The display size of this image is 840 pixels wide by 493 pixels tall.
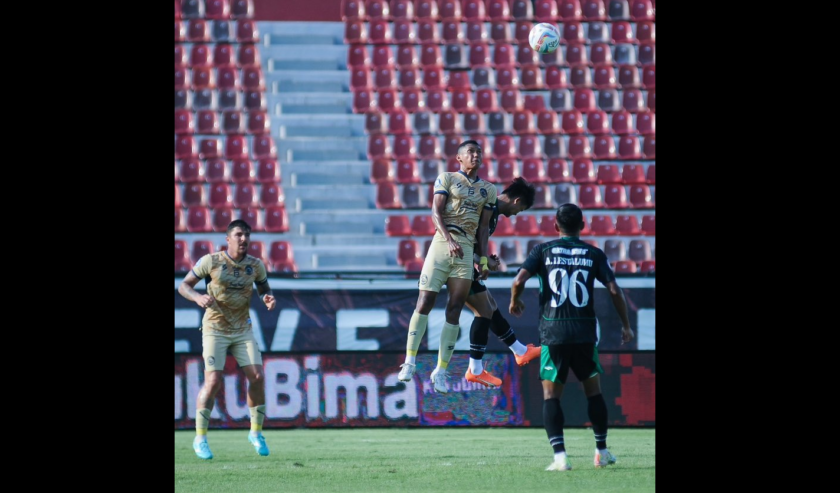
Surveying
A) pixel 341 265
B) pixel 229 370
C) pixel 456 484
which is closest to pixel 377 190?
pixel 341 265

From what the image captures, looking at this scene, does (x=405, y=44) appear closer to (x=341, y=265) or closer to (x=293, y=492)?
(x=341, y=265)

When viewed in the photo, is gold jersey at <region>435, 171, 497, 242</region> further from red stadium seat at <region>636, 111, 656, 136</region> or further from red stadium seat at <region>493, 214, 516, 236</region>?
red stadium seat at <region>636, 111, 656, 136</region>

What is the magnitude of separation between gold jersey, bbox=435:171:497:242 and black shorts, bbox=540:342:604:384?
61.8 inches

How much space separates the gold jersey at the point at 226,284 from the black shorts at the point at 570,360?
10.2ft

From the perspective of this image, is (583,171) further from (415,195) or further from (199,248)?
(199,248)

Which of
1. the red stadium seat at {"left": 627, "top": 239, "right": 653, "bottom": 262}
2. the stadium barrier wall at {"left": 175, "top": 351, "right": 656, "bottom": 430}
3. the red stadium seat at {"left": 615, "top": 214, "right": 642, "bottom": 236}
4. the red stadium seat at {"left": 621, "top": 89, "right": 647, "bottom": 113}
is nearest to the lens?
the stadium barrier wall at {"left": 175, "top": 351, "right": 656, "bottom": 430}

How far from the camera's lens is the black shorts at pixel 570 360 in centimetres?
857

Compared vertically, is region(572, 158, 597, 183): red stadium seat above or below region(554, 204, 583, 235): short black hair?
above

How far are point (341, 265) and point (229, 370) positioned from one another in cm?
391

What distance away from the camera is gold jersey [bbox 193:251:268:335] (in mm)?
10195

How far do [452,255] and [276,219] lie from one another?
8.65 meters

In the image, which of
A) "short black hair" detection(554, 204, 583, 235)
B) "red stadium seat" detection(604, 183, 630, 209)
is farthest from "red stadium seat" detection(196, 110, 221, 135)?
"short black hair" detection(554, 204, 583, 235)

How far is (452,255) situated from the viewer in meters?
9.50

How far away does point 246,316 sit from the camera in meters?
10.4
